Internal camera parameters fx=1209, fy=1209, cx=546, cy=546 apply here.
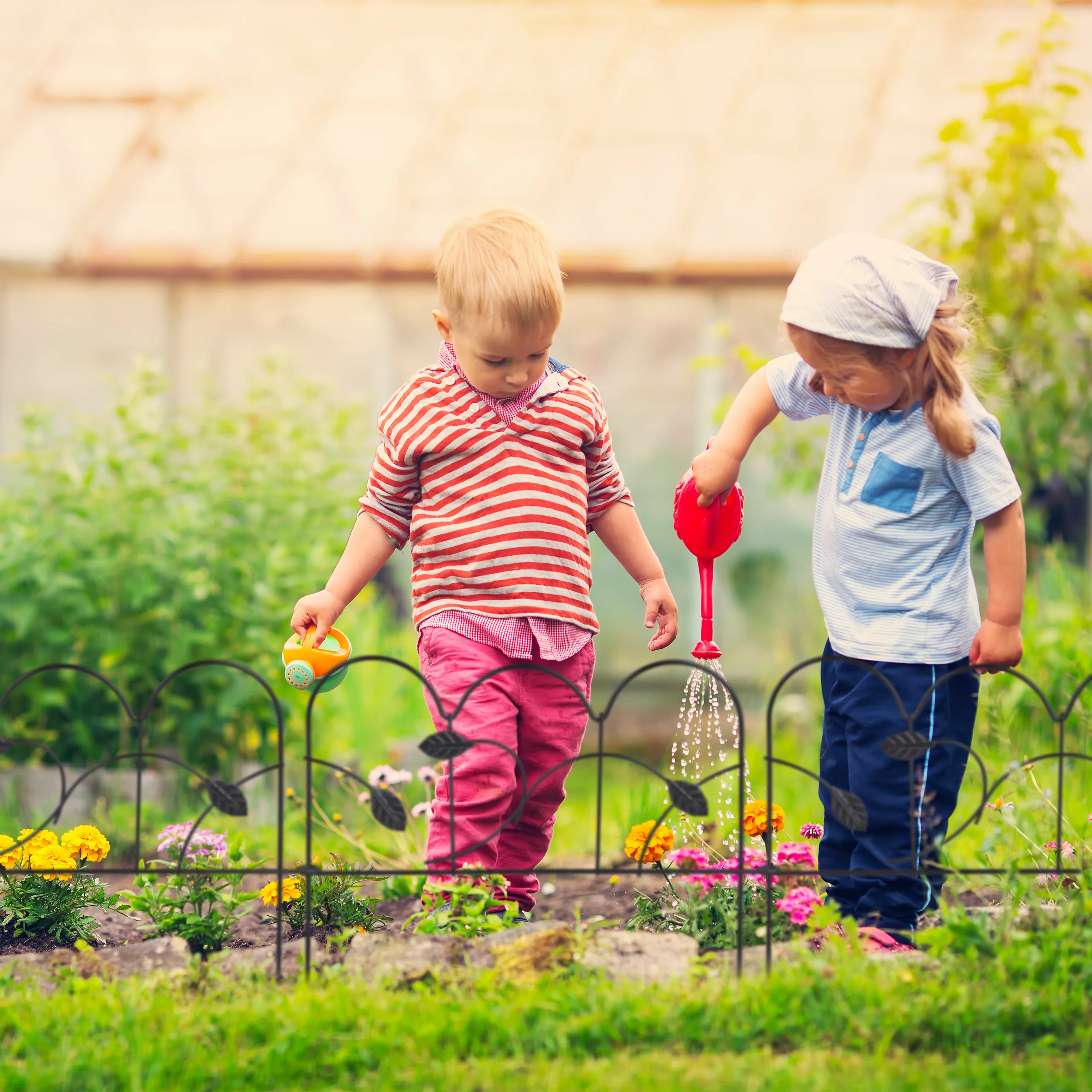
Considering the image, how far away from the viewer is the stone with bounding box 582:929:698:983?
2.14 meters

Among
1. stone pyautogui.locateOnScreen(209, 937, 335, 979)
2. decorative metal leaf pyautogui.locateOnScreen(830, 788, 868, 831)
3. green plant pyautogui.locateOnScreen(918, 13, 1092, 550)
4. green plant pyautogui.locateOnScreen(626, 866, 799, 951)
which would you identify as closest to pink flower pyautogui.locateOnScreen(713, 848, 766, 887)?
green plant pyautogui.locateOnScreen(626, 866, 799, 951)

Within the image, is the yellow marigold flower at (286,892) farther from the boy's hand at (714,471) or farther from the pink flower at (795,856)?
the boy's hand at (714,471)

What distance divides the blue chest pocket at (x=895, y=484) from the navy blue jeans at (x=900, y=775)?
316mm

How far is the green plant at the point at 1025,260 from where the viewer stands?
4.43 meters

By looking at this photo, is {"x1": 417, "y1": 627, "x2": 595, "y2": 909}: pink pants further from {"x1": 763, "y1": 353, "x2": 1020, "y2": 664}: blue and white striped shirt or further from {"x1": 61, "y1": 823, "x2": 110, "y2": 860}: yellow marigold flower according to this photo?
{"x1": 61, "y1": 823, "x2": 110, "y2": 860}: yellow marigold flower

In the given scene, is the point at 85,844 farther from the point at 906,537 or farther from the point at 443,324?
the point at 906,537

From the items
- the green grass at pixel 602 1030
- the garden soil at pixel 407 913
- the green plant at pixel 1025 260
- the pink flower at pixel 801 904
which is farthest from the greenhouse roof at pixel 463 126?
the green grass at pixel 602 1030

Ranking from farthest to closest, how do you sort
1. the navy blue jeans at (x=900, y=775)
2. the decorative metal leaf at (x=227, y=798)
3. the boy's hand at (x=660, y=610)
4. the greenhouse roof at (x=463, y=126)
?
1. the greenhouse roof at (x=463, y=126)
2. the boy's hand at (x=660, y=610)
3. the navy blue jeans at (x=900, y=775)
4. the decorative metal leaf at (x=227, y=798)

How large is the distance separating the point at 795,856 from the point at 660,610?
60 centimetres

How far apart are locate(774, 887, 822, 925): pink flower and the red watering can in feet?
1.70

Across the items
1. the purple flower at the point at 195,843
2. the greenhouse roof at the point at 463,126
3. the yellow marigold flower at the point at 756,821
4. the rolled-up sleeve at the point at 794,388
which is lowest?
the purple flower at the point at 195,843

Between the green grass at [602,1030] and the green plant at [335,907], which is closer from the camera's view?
the green grass at [602,1030]

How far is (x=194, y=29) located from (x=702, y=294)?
318 cm

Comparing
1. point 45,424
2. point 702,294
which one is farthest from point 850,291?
point 702,294
